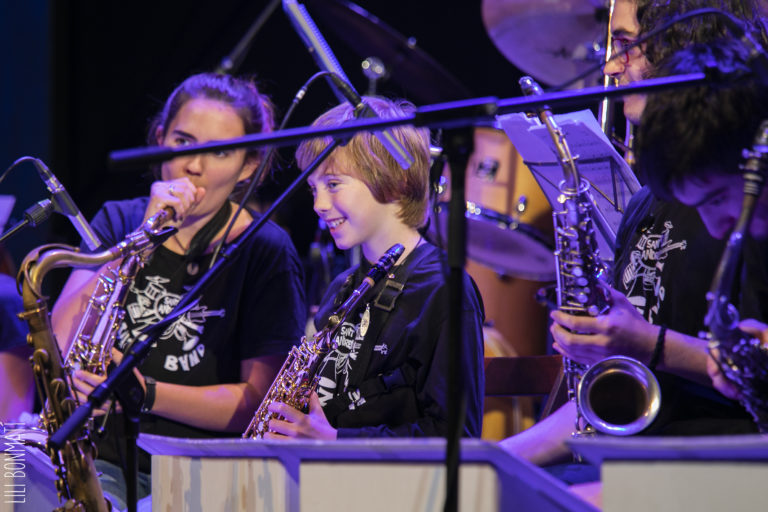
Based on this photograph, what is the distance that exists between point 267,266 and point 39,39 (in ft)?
10.5

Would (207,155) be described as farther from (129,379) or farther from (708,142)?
(708,142)

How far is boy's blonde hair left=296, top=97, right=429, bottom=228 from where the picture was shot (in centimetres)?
229

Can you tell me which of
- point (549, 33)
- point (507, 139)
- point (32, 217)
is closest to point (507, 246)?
point (507, 139)

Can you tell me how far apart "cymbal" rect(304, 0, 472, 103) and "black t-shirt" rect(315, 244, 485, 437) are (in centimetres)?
168

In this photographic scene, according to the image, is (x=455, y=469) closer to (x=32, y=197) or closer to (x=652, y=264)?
(x=652, y=264)

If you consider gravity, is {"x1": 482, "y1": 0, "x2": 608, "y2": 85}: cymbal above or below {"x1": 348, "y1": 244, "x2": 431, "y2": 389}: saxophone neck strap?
above

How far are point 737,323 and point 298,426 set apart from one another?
106 cm

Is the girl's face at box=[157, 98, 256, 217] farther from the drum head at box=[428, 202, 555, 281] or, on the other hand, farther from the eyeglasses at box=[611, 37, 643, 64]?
the eyeglasses at box=[611, 37, 643, 64]

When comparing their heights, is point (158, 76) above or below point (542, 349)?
above

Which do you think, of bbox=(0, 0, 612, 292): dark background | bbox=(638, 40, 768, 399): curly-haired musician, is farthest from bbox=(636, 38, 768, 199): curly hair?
bbox=(0, 0, 612, 292): dark background

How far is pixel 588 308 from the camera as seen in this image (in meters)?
1.80

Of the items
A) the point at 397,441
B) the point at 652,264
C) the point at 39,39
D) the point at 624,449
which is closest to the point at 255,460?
the point at 397,441

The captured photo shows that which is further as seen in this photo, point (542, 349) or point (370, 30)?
point (542, 349)

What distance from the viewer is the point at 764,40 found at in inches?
71.6
